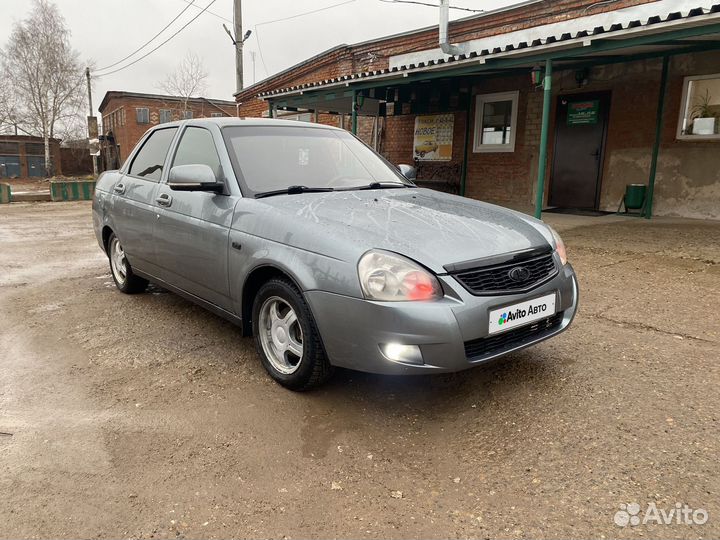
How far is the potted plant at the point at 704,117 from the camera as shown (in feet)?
29.5

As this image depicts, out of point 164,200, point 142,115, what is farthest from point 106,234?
point 142,115

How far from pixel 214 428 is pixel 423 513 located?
120 cm

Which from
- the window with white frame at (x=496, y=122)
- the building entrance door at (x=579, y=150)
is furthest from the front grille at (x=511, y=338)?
the window with white frame at (x=496, y=122)

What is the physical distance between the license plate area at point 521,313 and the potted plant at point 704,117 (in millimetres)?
8290

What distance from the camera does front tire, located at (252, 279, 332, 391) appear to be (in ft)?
9.06

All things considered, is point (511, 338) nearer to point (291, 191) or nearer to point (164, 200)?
point (291, 191)

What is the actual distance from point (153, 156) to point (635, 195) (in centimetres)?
884

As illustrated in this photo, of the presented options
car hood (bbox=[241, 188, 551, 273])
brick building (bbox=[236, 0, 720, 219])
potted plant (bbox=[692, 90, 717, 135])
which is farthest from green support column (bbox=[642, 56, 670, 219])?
car hood (bbox=[241, 188, 551, 273])

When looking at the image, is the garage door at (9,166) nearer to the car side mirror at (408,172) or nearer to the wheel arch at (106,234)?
the wheel arch at (106,234)

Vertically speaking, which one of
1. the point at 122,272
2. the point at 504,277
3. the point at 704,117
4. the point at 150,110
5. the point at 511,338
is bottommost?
the point at 122,272

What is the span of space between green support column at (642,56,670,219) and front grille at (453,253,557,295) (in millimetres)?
8005

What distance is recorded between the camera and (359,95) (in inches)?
460

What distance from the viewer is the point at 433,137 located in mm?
13641

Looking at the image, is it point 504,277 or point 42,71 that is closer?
point 504,277
